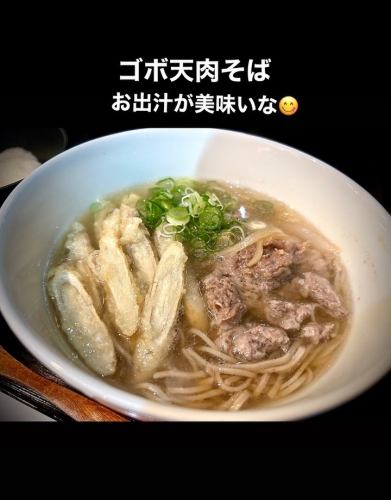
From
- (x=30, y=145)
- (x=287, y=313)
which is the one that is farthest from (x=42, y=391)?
(x=30, y=145)

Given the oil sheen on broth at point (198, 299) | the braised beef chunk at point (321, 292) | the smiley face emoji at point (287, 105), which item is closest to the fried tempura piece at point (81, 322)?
the oil sheen on broth at point (198, 299)

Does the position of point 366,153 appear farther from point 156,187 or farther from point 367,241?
point 156,187

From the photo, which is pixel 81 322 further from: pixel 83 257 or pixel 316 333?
pixel 316 333

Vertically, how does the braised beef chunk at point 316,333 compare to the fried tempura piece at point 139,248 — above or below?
below

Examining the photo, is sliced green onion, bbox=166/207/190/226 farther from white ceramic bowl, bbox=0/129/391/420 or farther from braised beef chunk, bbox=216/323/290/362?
braised beef chunk, bbox=216/323/290/362

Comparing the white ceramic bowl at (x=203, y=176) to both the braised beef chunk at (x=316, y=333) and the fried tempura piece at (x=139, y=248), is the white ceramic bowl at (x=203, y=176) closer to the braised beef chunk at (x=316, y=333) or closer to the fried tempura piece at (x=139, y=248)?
Result: the braised beef chunk at (x=316, y=333)

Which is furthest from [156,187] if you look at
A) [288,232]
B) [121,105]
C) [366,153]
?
[366,153]
